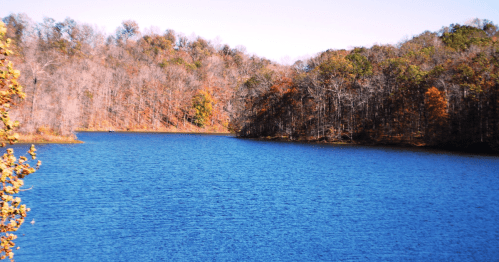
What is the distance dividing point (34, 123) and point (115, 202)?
41741mm

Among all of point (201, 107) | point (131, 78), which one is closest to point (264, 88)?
point (201, 107)

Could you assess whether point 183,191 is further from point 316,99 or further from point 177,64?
point 177,64

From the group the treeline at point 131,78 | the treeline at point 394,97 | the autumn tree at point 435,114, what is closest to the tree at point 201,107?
the treeline at point 131,78

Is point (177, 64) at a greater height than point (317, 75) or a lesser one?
greater

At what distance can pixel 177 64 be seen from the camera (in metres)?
143

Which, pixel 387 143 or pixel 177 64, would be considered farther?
pixel 177 64

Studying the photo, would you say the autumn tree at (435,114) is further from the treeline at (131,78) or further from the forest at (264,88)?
the treeline at (131,78)

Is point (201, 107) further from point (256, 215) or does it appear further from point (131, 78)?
point (256, 215)

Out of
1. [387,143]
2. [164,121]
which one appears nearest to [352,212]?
[387,143]

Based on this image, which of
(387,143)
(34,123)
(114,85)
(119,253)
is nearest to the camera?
(119,253)

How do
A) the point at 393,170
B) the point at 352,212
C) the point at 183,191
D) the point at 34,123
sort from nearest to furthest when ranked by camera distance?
the point at 352,212 < the point at 183,191 < the point at 393,170 < the point at 34,123

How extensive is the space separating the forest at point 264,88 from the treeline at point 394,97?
0.73ft

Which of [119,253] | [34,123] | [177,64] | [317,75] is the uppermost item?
[177,64]

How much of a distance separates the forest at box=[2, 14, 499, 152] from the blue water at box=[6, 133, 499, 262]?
111 feet
